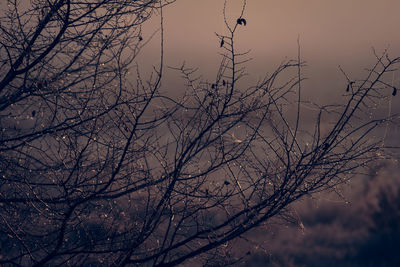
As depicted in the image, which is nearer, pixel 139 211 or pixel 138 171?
pixel 138 171

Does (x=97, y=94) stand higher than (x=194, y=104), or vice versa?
(x=97, y=94)

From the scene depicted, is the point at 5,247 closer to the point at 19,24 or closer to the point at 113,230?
the point at 113,230

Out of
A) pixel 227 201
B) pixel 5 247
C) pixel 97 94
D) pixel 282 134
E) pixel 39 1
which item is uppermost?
pixel 39 1

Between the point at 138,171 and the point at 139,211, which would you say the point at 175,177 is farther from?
the point at 139,211

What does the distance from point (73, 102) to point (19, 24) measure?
892 millimetres

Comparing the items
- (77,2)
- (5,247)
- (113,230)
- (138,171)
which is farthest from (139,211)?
(5,247)

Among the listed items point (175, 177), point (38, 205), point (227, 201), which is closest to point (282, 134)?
point (227, 201)

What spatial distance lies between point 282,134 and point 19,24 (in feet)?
8.63

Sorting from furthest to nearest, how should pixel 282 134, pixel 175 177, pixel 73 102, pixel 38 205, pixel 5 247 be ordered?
1. pixel 5 247
2. pixel 73 102
3. pixel 38 205
4. pixel 282 134
5. pixel 175 177

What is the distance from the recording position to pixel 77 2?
366cm

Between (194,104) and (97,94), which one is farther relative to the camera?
→ (97,94)

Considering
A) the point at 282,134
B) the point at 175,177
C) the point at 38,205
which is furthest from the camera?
the point at 38,205

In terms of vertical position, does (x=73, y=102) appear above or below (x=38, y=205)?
above

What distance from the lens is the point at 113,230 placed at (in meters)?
3.82
